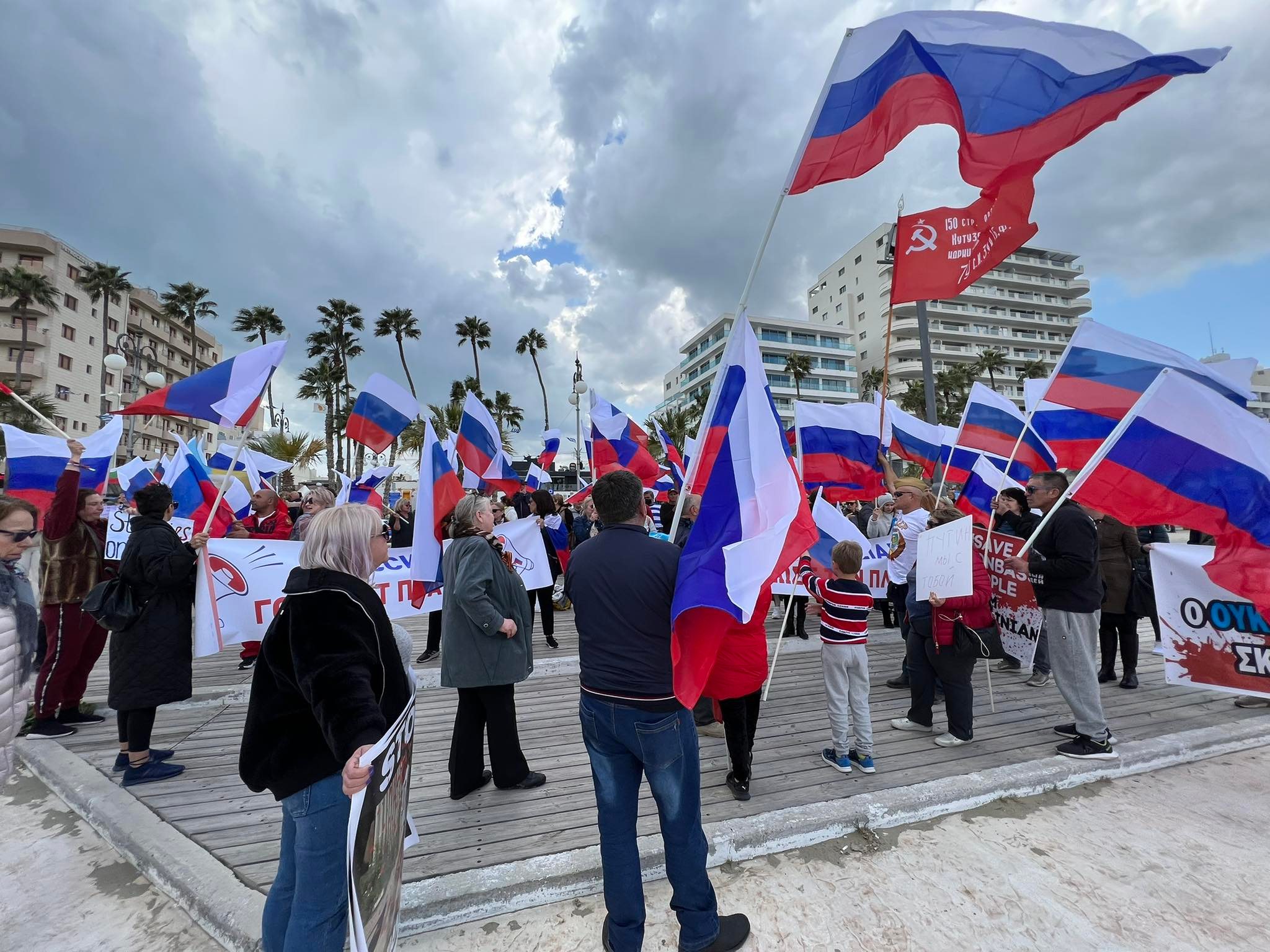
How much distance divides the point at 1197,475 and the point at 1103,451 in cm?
56

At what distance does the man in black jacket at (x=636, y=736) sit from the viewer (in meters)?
2.36

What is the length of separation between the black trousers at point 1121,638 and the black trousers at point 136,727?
29.0ft

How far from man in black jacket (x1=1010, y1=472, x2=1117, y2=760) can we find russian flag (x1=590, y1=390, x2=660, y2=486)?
7.50 metres

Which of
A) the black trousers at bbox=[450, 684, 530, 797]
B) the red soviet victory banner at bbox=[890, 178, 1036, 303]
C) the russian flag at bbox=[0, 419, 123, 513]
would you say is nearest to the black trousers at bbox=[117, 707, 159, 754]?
the black trousers at bbox=[450, 684, 530, 797]

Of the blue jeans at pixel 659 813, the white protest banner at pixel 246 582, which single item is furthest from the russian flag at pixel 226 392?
the blue jeans at pixel 659 813

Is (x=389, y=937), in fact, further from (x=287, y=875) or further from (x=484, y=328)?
(x=484, y=328)

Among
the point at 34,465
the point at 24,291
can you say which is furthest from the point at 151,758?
the point at 24,291

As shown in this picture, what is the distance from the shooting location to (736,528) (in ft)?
8.71

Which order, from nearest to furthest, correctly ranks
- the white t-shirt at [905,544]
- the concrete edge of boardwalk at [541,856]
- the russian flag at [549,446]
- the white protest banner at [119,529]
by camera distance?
1. the concrete edge of boardwalk at [541,856]
2. the white t-shirt at [905,544]
3. the white protest banner at [119,529]
4. the russian flag at [549,446]

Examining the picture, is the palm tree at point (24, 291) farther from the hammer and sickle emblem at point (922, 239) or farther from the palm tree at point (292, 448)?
the hammer and sickle emblem at point (922, 239)

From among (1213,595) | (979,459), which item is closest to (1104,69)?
(1213,595)

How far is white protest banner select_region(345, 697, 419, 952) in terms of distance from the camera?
1664mm

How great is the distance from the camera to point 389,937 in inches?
80.3

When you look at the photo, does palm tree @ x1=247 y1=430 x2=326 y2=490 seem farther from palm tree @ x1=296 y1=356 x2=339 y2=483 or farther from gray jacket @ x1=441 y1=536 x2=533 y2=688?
gray jacket @ x1=441 y1=536 x2=533 y2=688
